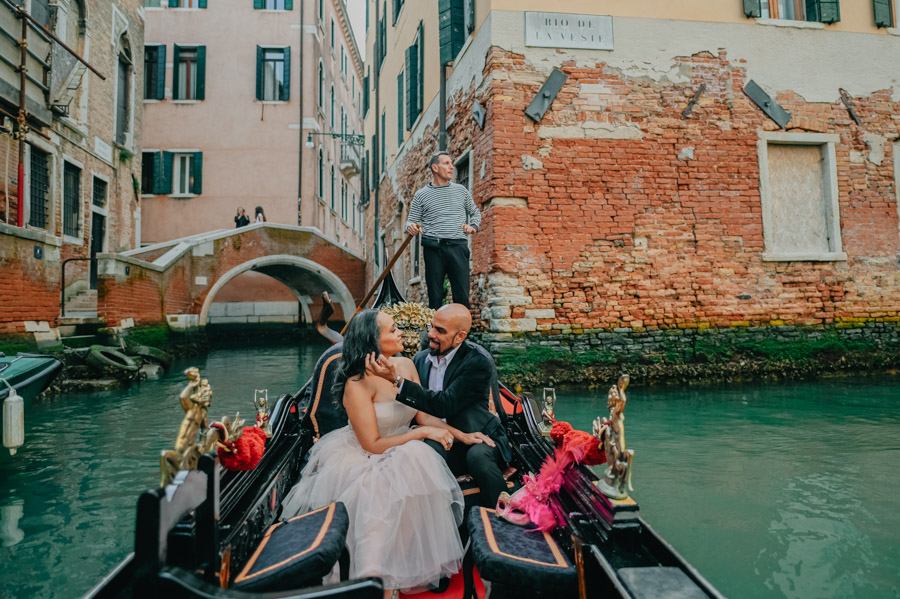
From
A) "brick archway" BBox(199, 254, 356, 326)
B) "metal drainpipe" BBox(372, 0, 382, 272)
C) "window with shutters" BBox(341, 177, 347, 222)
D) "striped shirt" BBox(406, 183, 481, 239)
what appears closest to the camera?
"striped shirt" BBox(406, 183, 481, 239)

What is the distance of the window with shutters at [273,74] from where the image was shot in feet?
47.9

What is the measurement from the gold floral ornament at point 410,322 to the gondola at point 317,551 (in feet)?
4.96

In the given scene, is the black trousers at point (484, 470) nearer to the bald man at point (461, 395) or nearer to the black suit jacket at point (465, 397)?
the bald man at point (461, 395)

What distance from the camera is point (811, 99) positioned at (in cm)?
607

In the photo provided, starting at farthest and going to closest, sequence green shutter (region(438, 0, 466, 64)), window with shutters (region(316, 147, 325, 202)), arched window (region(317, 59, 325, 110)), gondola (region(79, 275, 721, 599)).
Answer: arched window (region(317, 59, 325, 110))
window with shutters (region(316, 147, 325, 202))
green shutter (region(438, 0, 466, 64))
gondola (region(79, 275, 721, 599))

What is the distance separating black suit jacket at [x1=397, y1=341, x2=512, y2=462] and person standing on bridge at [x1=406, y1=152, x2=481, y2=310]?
1.88 meters

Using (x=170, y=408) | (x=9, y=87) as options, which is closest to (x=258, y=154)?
(x=9, y=87)

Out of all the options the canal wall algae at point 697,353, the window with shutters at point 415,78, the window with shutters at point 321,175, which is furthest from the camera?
the window with shutters at point 321,175

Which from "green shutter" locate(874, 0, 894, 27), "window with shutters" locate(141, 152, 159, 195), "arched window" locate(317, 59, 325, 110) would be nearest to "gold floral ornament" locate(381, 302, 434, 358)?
"green shutter" locate(874, 0, 894, 27)

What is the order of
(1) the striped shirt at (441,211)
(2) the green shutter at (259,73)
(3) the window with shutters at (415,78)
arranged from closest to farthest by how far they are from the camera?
1. (1) the striped shirt at (441,211)
2. (3) the window with shutters at (415,78)
3. (2) the green shutter at (259,73)

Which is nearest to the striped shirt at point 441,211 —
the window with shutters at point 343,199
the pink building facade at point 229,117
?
the pink building facade at point 229,117

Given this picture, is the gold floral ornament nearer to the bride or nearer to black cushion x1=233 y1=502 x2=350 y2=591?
the bride

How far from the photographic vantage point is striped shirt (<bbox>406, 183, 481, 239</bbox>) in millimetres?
4066

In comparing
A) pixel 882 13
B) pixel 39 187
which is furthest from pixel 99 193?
pixel 882 13
